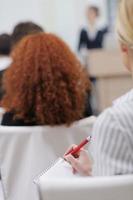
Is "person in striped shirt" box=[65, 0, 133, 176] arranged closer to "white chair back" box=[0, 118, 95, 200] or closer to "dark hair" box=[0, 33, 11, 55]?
"white chair back" box=[0, 118, 95, 200]

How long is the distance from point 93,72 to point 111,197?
502cm

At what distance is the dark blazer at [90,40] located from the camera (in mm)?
6855

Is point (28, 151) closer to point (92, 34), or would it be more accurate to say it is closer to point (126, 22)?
point (126, 22)

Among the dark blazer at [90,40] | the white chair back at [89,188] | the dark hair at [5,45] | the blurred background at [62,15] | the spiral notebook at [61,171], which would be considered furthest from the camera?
the blurred background at [62,15]

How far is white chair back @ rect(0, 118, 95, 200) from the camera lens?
1.87 m

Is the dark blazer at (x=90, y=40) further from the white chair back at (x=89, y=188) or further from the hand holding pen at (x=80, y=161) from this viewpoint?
the white chair back at (x=89, y=188)

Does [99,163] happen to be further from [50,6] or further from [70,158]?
[50,6]

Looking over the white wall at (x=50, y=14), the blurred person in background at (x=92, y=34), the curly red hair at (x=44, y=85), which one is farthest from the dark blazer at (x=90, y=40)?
the curly red hair at (x=44, y=85)

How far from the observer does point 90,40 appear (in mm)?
6910

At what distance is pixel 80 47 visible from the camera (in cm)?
700

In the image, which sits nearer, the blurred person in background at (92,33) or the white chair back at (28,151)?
the white chair back at (28,151)

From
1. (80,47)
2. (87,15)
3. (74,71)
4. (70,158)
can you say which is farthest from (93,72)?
(70,158)

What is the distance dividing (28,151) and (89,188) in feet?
2.97

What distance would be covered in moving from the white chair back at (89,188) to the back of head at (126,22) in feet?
1.03
